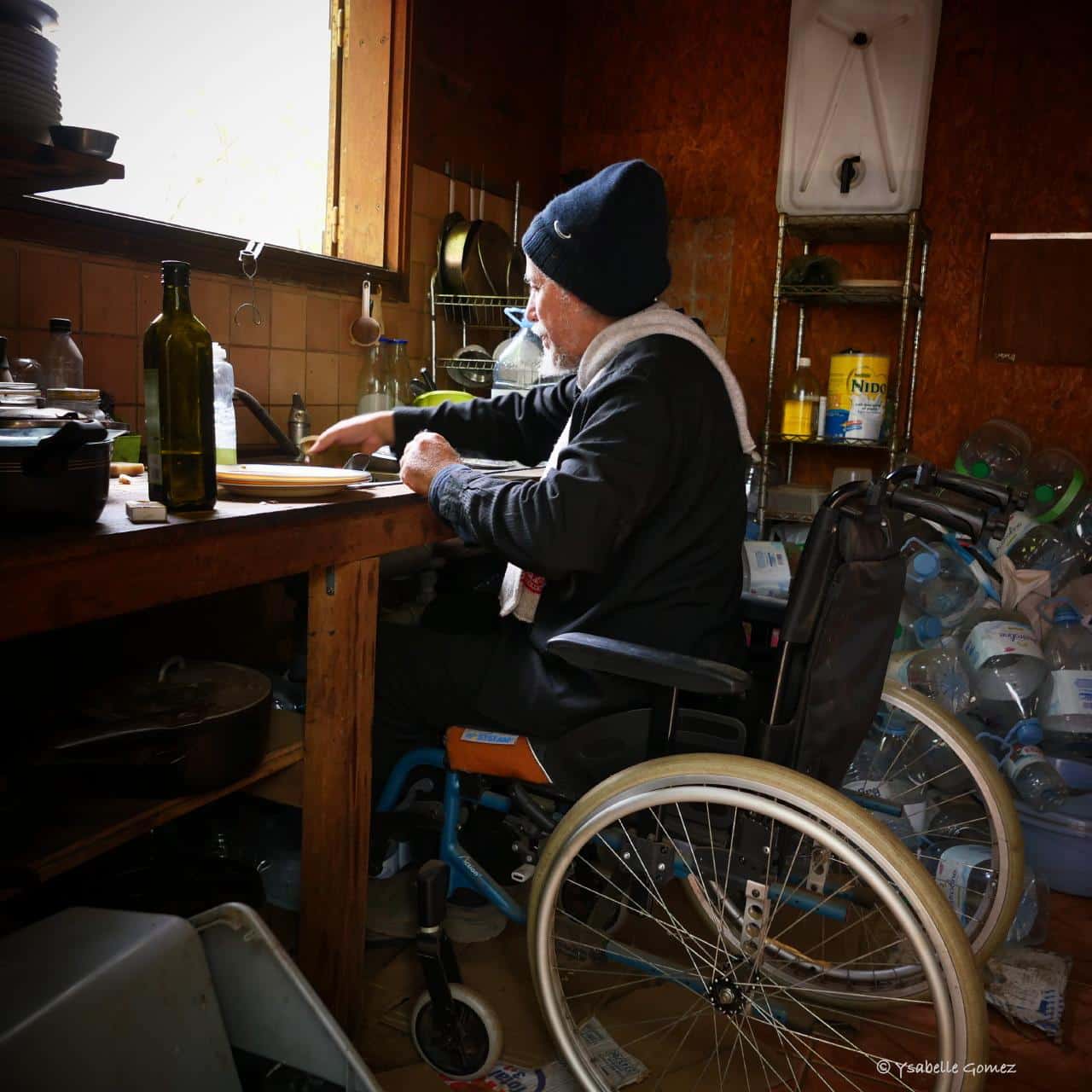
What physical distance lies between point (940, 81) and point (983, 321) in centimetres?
85

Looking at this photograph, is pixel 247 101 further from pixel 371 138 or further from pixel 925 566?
pixel 925 566

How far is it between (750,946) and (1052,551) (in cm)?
216

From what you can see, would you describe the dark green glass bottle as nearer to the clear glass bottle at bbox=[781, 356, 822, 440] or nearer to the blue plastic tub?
the blue plastic tub

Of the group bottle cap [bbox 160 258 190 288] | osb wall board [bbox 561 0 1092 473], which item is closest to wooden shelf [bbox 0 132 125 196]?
bottle cap [bbox 160 258 190 288]

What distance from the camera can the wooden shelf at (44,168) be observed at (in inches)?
50.5

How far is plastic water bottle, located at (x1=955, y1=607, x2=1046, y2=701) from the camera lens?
220 centimetres

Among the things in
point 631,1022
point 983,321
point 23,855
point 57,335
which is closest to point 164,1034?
point 23,855

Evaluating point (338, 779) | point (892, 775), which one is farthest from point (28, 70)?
point (892, 775)

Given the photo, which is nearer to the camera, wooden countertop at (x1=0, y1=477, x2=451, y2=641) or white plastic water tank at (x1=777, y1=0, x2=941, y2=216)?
wooden countertop at (x1=0, y1=477, x2=451, y2=641)

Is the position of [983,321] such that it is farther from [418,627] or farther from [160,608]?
[160,608]

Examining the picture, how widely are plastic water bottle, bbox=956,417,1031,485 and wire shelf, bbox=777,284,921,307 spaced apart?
52cm

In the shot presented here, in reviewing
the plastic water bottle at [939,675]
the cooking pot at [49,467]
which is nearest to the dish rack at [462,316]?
the plastic water bottle at [939,675]

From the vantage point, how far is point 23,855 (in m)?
0.94

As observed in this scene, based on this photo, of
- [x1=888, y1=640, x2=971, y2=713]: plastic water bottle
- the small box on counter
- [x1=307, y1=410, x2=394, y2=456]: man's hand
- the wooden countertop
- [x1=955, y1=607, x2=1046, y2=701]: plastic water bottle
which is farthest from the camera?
[x1=888, y1=640, x2=971, y2=713]: plastic water bottle
